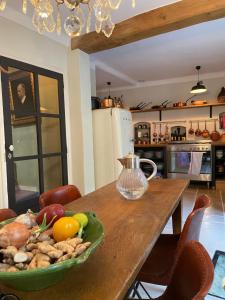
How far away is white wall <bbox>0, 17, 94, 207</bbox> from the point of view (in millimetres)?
2467

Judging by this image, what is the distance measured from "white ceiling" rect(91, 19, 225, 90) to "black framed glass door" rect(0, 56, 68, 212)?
4.42 feet

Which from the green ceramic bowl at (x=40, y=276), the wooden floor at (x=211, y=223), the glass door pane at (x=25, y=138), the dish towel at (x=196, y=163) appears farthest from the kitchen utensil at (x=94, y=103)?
the green ceramic bowl at (x=40, y=276)

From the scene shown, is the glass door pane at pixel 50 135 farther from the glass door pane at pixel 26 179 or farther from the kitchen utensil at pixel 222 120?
the kitchen utensil at pixel 222 120

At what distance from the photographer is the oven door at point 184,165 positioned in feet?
16.4

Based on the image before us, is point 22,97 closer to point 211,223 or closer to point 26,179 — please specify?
point 26,179

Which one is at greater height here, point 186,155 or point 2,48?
point 2,48

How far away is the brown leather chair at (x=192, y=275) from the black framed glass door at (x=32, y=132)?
2131 millimetres

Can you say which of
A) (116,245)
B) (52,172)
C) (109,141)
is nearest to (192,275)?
(116,245)

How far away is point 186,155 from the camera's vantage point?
5.10 m

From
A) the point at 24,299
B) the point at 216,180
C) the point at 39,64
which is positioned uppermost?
the point at 39,64

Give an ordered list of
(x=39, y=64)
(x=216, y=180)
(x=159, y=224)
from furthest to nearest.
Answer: (x=216, y=180)
(x=39, y=64)
(x=159, y=224)

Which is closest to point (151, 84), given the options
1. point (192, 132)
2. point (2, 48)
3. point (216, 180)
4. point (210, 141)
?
point (192, 132)

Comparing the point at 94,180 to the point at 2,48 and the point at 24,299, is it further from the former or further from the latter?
the point at 24,299

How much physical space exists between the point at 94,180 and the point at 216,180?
9.47 ft
